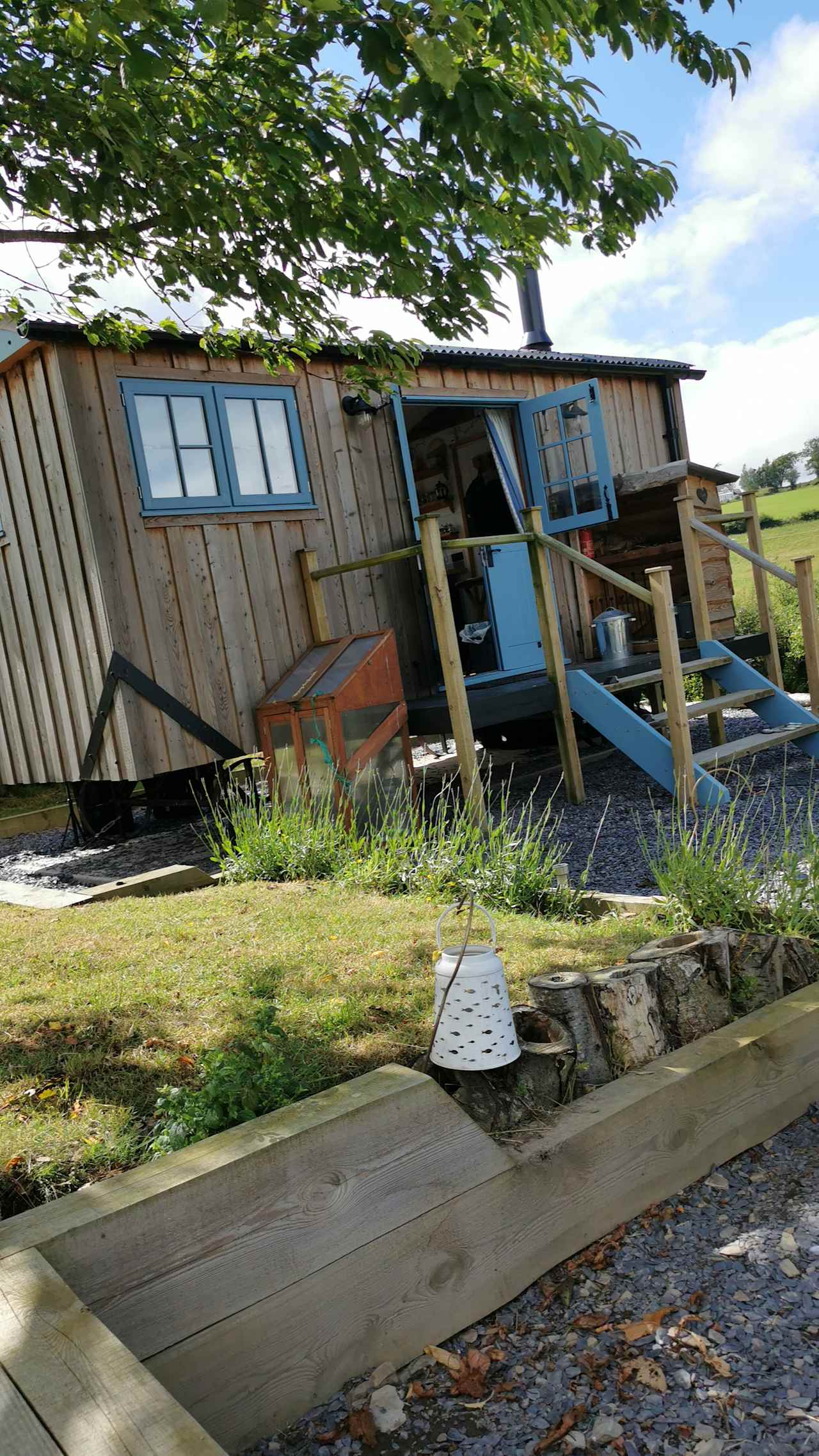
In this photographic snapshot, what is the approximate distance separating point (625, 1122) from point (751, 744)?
4485mm

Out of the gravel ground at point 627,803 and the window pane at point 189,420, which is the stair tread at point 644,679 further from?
the window pane at point 189,420

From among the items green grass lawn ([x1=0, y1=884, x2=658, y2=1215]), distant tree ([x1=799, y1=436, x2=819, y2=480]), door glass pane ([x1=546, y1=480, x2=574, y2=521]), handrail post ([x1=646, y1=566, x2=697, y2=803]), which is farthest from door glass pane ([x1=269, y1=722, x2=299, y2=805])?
distant tree ([x1=799, y1=436, x2=819, y2=480])

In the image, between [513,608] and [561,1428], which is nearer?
[561,1428]

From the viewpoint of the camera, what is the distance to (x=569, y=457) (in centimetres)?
845

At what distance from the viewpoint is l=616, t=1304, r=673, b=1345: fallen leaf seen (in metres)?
1.94

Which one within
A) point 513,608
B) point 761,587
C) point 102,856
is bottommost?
point 102,856

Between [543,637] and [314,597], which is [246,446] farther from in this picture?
[543,637]

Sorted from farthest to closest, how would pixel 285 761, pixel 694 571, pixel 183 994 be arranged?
1. pixel 694 571
2. pixel 285 761
3. pixel 183 994

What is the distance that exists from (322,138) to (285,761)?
402 centimetres

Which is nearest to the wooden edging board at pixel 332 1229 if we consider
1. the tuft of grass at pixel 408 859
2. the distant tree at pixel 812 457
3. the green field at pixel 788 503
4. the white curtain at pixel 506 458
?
the tuft of grass at pixel 408 859

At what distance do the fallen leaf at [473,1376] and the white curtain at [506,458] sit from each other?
23.4 feet

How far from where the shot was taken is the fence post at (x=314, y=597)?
7008mm

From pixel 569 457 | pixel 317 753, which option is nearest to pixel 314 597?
pixel 317 753

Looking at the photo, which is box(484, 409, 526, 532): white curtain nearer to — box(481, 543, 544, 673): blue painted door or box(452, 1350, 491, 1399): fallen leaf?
box(481, 543, 544, 673): blue painted door
